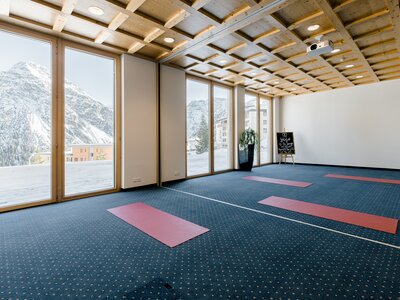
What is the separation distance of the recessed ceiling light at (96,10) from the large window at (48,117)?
1.24 meters

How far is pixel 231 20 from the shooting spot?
3807 mm

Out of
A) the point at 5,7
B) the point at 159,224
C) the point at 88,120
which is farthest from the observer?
the point at 88,120

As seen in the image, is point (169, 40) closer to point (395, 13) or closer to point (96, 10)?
point (96, 10)

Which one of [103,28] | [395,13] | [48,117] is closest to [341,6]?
[395,13]

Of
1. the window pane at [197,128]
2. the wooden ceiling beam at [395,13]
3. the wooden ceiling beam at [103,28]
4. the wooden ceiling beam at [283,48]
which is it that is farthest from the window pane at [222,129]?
the wooden ceiling beam at [395,13]

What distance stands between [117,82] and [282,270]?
195 inches

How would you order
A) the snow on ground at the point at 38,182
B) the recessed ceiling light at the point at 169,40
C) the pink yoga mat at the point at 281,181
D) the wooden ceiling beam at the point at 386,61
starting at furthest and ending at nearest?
the wooden ceiling beam at the point at 386,61
the pink yoga mat at the point at 281,181
the recessed ceiling light at the point at 169,40
the snow on ground at the point at 38,182

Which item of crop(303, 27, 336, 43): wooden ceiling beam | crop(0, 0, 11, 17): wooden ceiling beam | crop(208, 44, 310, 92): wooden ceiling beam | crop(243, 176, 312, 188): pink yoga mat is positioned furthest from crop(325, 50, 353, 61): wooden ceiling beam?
crop(0, 0, 11, 17): wooden ceiling beam

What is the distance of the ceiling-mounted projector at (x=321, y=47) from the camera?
431 centimetres

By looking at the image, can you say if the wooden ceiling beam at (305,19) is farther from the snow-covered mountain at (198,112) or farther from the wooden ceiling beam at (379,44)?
the snow-covered mountain at (198,112)

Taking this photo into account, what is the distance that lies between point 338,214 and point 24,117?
18.6 feet

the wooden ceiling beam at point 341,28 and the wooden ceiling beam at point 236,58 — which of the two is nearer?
the wooden ceiling beam at point 341,28

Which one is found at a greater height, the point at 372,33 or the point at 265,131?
the point at 372,33

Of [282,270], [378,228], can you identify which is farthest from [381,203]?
[282,270]
